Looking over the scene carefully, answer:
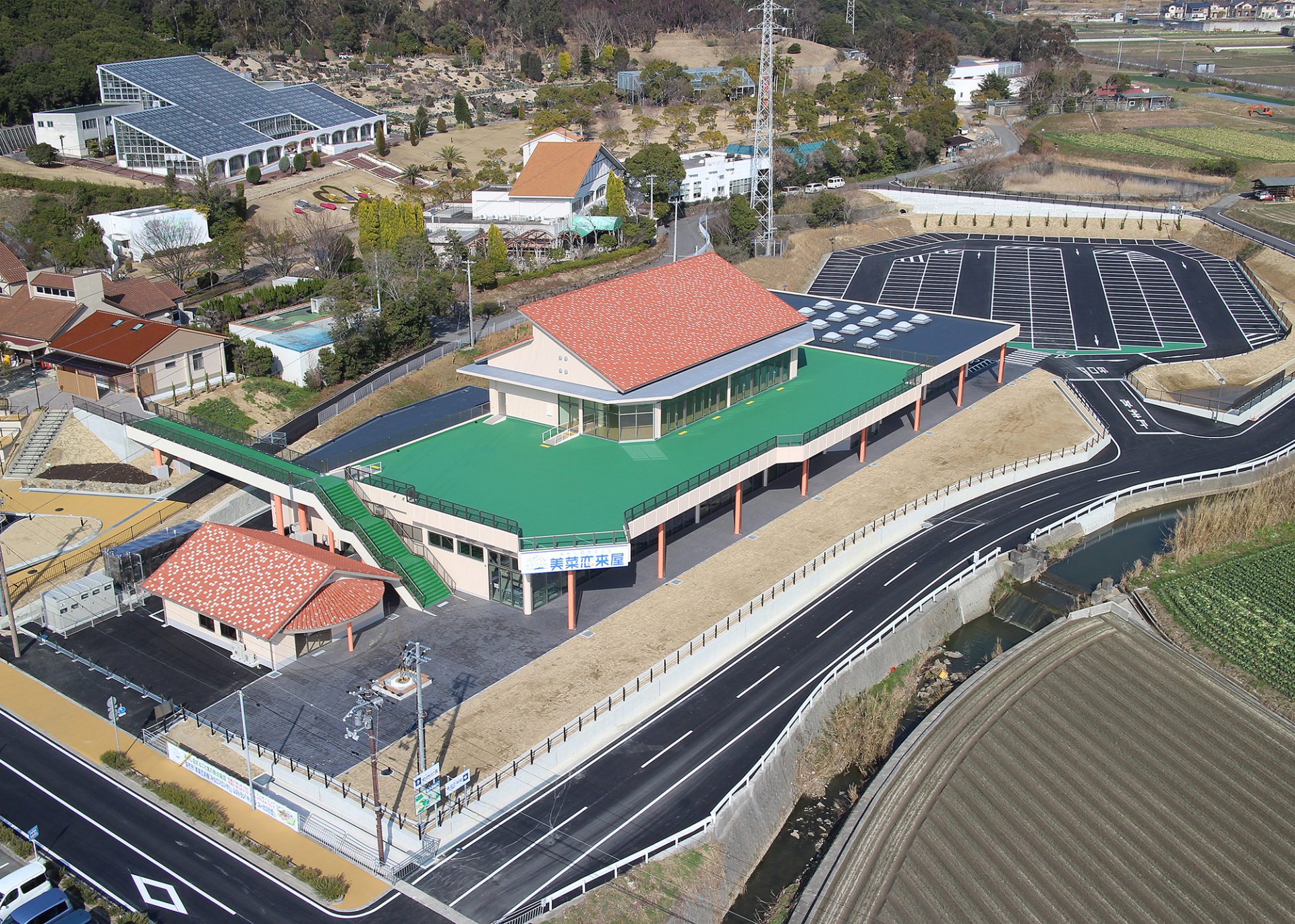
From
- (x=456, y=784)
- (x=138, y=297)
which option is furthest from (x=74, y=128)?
(x=456, y=784)

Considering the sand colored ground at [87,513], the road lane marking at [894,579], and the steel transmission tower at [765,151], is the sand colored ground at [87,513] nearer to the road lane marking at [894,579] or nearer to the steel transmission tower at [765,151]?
the road lane marking at [894,579]

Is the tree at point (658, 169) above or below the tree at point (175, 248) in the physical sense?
above

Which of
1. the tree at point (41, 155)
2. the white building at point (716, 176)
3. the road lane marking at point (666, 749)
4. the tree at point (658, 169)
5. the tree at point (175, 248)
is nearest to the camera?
the road lane marking at point (666, 749)

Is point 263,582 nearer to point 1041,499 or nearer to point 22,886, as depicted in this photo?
point 22,886

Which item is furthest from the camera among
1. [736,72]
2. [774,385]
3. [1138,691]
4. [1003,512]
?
[736,72]

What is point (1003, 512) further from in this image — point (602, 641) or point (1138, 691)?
point (602, 641)

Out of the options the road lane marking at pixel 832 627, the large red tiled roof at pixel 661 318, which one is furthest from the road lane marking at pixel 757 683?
the large red tiled roof at pixel 661 318

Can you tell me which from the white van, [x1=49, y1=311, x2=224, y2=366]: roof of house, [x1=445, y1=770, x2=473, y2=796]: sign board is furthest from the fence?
[x1=49, y1=311, x2=224, y2=366]: roof of house

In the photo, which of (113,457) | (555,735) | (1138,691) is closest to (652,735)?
(555,735)
